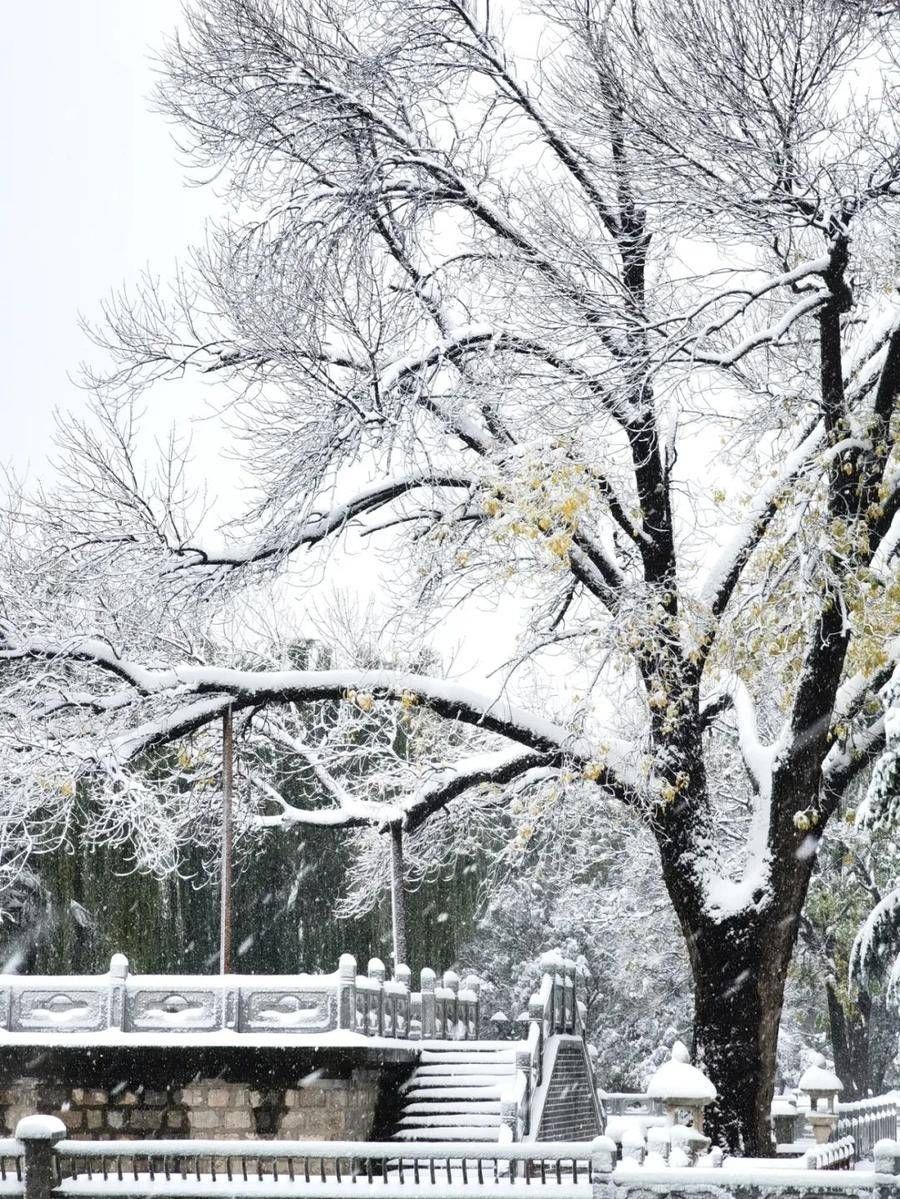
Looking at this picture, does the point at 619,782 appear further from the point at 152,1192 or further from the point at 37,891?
the point at 37,891

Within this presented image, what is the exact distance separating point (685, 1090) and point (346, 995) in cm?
666

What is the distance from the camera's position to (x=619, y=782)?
49.1 feet

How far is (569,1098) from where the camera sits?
23406mm

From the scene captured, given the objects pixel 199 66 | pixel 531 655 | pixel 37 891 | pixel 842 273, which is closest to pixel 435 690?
pixel 531 655

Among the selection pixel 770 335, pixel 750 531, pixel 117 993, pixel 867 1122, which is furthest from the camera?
pixel 867 1122

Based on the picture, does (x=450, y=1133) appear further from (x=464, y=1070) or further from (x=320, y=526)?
(x=320, y=526)

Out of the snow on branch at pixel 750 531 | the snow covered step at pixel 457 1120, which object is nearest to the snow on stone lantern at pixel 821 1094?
the snow covered step at pixel 457 1120

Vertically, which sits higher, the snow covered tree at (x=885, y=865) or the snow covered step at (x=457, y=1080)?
the snow covered tree at (x=885, y=865)

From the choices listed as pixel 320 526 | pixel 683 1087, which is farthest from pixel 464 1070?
pixel 320 526

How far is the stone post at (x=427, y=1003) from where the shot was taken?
2338cm

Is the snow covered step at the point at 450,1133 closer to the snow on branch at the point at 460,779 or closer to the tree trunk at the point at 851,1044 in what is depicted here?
the snow on branch at the point at 460,779

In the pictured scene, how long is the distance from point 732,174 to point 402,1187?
7.91 metres

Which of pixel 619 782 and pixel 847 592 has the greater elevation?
pixel 847 592

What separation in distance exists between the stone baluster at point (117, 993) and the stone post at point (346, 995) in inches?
101
